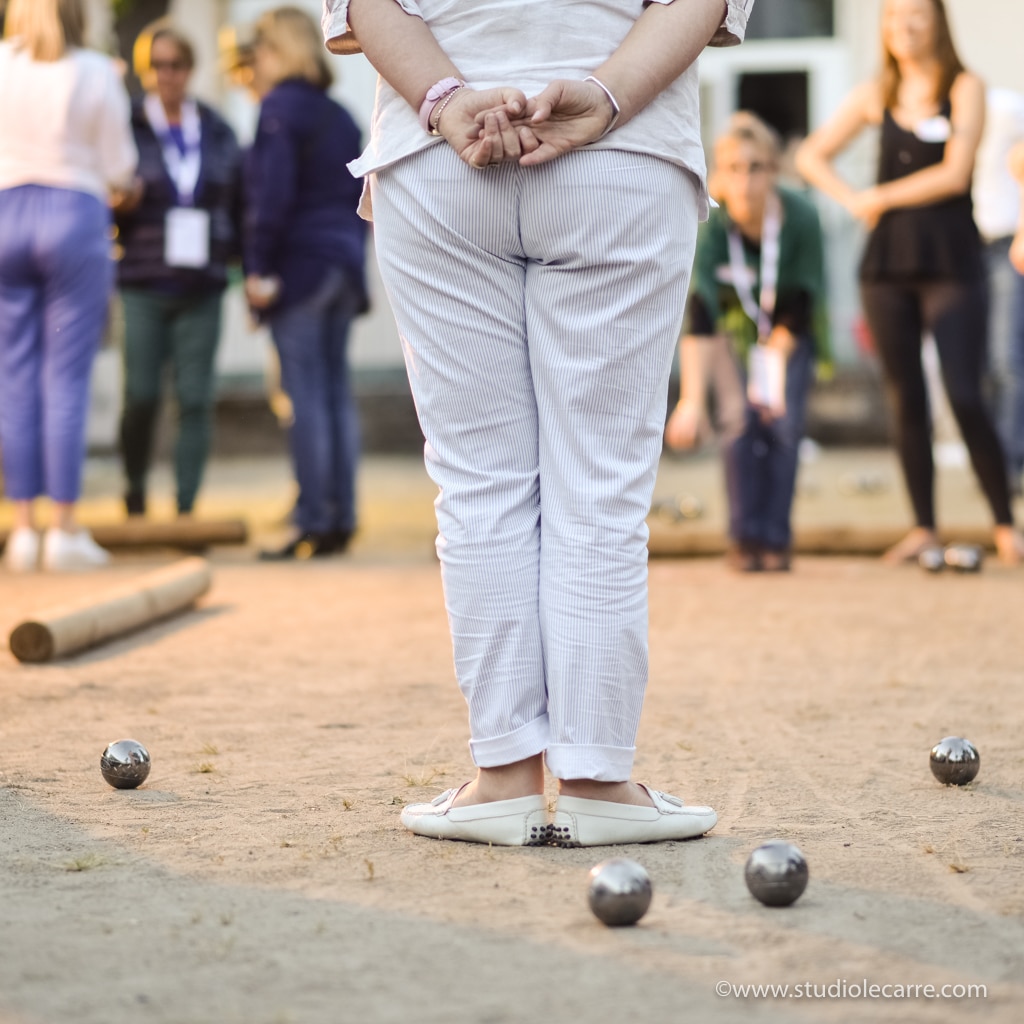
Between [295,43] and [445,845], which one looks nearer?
[445,845]

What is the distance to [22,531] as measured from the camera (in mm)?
7609

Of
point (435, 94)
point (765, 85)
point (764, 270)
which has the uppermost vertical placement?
point (435, 94)

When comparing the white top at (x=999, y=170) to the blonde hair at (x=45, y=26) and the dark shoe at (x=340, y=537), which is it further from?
the blonde hair at (x=45, y=26)

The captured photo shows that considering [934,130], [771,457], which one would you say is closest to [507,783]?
[771,457]

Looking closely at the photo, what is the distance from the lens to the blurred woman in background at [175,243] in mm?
8188

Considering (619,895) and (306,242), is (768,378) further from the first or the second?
(619,895)

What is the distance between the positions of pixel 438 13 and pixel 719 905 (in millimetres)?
1603

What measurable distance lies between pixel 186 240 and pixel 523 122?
542 centimetres

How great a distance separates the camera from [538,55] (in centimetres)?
308

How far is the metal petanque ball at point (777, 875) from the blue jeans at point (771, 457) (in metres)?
4.74

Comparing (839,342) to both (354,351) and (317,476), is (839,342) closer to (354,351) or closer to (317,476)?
(354,351)

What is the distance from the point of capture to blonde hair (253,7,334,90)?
7855mm

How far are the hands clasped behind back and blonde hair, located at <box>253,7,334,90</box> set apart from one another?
509cm

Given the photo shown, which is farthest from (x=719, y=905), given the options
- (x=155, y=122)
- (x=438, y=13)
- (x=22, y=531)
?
(x=155, y=122)
